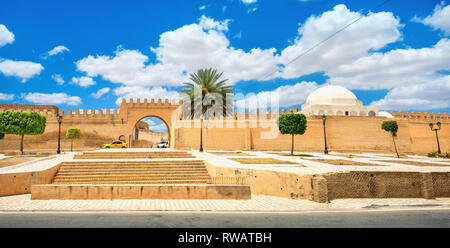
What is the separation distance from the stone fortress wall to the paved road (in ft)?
60.4

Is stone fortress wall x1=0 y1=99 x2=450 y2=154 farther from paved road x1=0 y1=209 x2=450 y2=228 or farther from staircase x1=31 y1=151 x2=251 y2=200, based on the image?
paved road x1=0 y1=209 x2=450 y2=228

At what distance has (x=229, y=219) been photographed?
6.18m

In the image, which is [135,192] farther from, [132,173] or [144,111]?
[144,111]

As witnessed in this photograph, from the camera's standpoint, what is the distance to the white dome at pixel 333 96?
119 feet

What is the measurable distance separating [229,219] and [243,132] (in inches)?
775

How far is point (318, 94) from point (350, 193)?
31.7m

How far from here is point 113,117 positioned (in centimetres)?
3097

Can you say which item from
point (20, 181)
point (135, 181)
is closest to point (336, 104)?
point (135, 181)

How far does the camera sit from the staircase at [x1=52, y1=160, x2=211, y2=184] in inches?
433

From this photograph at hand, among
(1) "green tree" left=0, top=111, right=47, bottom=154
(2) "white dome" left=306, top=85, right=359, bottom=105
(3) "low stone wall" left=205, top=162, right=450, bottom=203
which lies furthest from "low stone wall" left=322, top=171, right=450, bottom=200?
(2) "white dome" left=306, top=85, right=359, bottom=105

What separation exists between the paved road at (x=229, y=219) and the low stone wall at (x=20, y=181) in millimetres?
3065

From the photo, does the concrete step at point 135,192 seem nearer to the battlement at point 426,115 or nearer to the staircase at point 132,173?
the staircase at point 132,173

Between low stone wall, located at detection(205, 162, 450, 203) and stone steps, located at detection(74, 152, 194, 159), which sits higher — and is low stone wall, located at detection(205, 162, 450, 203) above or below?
below
